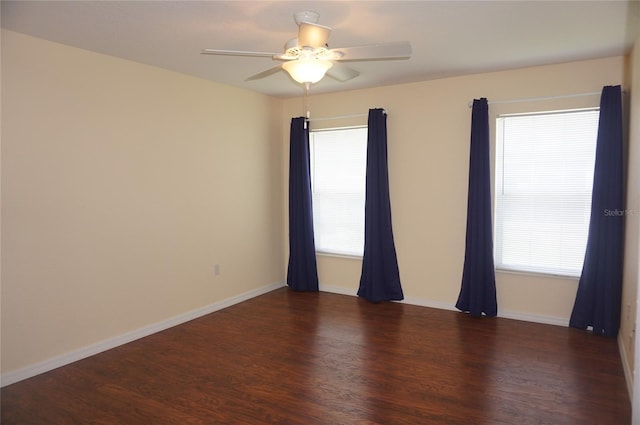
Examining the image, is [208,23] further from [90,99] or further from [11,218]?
[11,218]

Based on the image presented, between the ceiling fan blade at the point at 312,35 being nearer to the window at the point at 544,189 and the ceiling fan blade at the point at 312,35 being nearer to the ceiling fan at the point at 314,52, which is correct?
the ceiling fan at the point at 314,52

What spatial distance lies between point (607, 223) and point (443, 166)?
5.25 feet

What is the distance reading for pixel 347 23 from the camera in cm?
287

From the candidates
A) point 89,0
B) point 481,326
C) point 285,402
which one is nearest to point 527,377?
point 481,326

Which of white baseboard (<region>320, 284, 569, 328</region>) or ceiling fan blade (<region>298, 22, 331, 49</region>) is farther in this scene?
white baseboard (<region>320, 284, 569, 328</region>)

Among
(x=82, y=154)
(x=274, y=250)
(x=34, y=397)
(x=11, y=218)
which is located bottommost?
(x=34, y=397)

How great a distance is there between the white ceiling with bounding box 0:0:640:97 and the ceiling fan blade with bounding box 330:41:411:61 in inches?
13.8

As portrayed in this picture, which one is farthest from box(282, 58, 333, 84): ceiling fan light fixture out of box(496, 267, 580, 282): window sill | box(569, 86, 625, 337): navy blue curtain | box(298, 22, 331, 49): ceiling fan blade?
box(496, 267, 580, 282): window sill

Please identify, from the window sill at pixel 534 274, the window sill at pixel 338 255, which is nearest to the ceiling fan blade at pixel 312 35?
the window sill at pixel 534 274

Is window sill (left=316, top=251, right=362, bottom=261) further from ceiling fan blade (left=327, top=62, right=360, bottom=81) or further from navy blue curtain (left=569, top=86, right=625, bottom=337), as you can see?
ceiling fan blade (left=327, top=62, right=360, bottom=81)

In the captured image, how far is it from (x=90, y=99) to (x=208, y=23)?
133 centimetres

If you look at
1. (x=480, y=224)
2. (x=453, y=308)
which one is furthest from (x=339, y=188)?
(x=453, y=308)

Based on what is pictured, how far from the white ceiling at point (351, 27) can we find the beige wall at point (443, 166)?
12.1 inches

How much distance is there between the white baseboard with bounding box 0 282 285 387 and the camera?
10.1 ft
